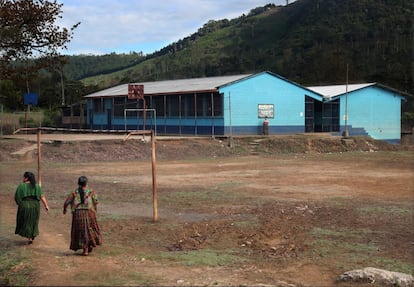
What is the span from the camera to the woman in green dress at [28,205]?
33.1 ft

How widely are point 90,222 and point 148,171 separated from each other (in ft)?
51.3

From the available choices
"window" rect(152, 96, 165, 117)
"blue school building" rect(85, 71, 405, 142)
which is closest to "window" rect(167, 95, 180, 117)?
"blue school building" rect(85, 71, 405, 142)

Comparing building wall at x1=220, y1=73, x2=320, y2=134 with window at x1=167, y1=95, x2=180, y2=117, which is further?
window at x1=167, y1=95, x2=180, y2=117

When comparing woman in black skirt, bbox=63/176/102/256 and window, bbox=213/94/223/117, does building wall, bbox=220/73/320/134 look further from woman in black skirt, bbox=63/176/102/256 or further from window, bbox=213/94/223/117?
woman in black skirt, bbox=63/176/102/256

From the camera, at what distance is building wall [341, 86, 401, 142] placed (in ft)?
155

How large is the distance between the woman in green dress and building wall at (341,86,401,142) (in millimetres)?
39222

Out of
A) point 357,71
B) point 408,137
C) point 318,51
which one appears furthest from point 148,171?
point 318,51

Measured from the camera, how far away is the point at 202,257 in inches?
376

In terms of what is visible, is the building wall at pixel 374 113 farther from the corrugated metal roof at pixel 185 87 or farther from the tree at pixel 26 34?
the tree at pixel 26 34

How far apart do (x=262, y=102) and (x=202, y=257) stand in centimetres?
3447

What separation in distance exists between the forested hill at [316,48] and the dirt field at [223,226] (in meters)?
46.9

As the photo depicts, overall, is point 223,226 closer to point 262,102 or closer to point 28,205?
point 28,205

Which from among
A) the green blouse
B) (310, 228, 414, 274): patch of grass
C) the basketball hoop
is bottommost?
(310, 228, 414, 274): patch of grass

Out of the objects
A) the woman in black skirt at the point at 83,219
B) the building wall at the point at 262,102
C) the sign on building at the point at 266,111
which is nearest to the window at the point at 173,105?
the building wall at the point at 262,102
